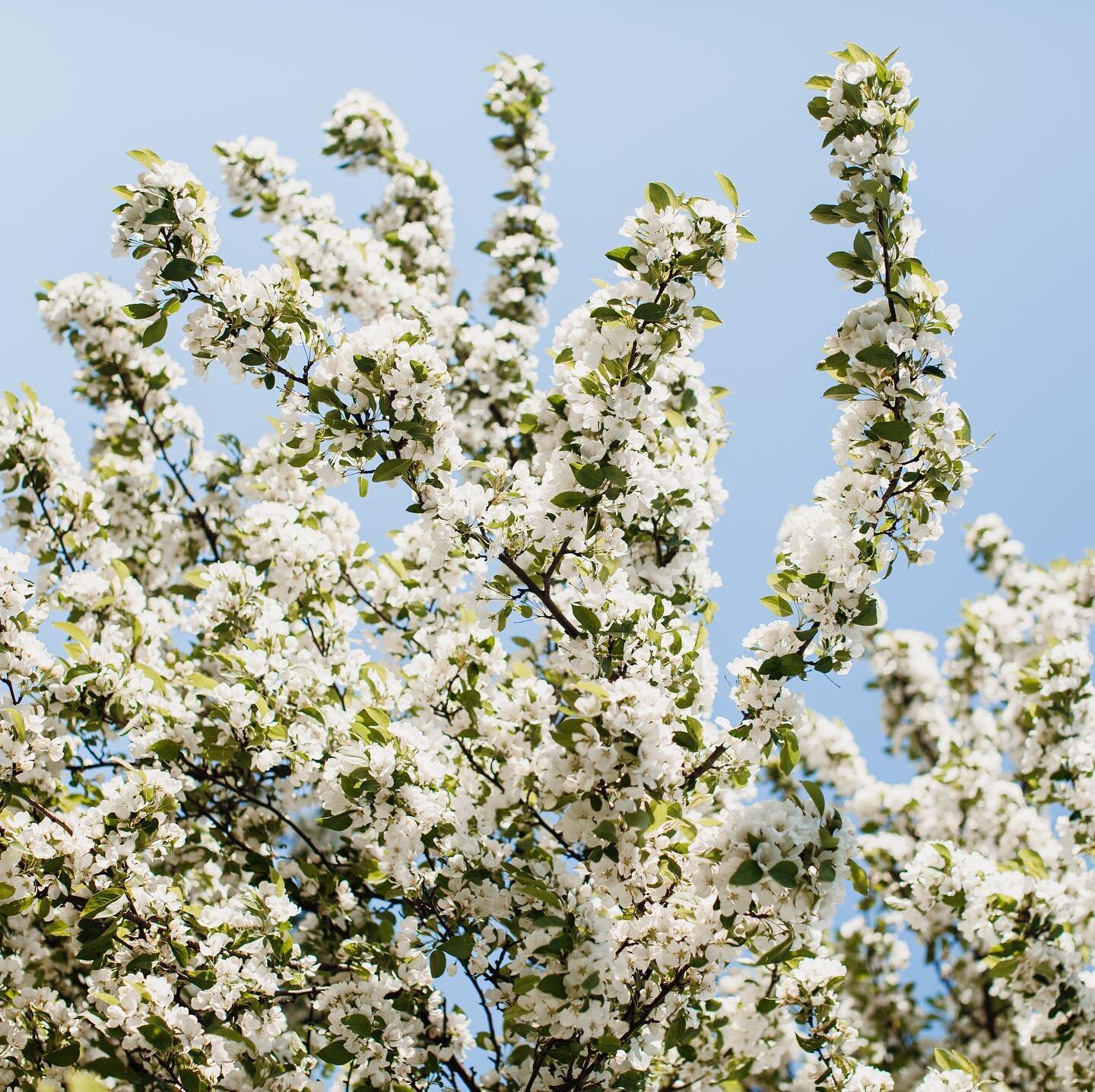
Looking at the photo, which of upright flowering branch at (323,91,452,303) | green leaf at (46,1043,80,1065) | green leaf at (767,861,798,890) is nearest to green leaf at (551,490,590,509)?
green leaf at (767,861,798,890)

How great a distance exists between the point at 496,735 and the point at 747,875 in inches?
81.6

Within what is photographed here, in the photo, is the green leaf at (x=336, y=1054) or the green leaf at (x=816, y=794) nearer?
the green leaf at (x=816, y=794)

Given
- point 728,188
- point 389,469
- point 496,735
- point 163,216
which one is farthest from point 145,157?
point 496,735

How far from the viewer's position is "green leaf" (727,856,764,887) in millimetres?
3156

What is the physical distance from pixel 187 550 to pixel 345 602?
2132 mm

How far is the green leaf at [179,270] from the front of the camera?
376cm

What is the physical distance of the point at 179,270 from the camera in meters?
3.76

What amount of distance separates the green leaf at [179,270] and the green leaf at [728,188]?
2240mm

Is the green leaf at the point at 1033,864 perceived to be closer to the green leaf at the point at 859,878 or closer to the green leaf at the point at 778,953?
the green leaf at the point at 859,878

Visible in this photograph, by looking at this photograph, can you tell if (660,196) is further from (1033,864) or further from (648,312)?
(1033,864)

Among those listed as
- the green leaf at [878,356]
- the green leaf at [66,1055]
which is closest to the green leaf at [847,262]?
the green leaf at [878,356]

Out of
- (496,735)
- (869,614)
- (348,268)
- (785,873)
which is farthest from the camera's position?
(348,268)

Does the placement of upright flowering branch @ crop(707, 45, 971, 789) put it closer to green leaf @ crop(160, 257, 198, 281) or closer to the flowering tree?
the flowering tree

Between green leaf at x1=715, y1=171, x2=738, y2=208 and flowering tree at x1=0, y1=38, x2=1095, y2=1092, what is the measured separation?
1 centimetres
